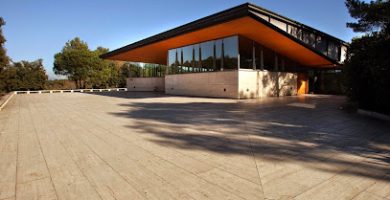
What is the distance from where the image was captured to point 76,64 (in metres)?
45.0

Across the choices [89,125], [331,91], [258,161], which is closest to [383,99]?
[258,161]

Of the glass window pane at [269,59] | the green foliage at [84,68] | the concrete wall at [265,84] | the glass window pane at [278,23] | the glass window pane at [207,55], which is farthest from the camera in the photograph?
the green foliage at [84,68]

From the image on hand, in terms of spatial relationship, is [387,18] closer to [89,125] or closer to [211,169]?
[211,169]

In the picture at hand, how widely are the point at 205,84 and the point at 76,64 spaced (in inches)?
1352

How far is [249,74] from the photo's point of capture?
59.7 ft

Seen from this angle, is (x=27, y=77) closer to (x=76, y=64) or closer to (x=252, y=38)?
(x=76, y=64)

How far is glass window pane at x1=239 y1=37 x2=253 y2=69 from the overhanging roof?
51 cm

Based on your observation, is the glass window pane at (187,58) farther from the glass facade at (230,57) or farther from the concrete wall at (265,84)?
the concrete wall at (265,84)

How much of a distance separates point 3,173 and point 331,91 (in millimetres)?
27926

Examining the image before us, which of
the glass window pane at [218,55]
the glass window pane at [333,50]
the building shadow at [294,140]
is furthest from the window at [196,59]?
the building shadow at [294,140]

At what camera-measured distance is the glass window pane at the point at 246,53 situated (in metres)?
17.7

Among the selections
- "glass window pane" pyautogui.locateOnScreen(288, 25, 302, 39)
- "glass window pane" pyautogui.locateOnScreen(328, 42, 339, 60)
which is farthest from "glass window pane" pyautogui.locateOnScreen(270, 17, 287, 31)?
"glass window pane" pyautogui.locateOnScreen(328, 42, 339, 60)

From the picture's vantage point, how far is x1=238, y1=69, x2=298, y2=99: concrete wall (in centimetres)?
1791

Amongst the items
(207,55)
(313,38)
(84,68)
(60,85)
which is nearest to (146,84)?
(207,55)
